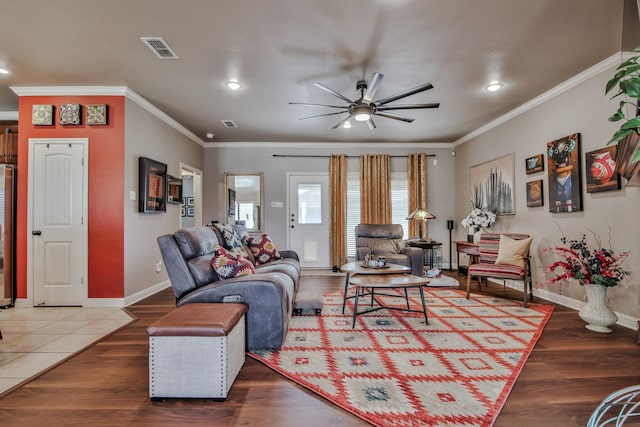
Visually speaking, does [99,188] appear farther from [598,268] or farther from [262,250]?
[598,268]

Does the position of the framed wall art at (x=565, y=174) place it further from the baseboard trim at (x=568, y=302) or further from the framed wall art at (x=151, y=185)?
the framed wall art at (x=151, y=185)

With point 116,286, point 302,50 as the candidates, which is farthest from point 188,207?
point 302,50

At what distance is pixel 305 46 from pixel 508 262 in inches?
136

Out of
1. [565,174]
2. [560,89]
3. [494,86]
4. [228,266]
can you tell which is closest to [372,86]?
[494,86]

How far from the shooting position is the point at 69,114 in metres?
3.71

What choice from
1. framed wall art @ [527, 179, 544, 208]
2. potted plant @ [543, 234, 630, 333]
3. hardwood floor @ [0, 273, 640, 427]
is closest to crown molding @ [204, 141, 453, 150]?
framed wall art @ [527, 179, 544, 208]

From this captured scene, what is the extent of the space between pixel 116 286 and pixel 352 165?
4.47 meters

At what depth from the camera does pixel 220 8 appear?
7.63 ft

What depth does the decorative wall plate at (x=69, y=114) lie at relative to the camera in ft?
12.2

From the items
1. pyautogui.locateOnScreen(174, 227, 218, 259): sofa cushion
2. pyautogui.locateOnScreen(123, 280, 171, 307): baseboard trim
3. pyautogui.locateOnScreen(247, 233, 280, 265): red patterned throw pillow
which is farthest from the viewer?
pyautogui.locateOnScreen(247, 233, 280, 265): red patterned throw pillow

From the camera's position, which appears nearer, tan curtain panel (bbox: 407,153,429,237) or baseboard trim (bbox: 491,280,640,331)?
baseboard trim (bbox: 491,280,640,331)

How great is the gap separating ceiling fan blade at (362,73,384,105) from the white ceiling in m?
0.29

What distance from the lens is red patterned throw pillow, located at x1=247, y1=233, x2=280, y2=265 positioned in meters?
4.01

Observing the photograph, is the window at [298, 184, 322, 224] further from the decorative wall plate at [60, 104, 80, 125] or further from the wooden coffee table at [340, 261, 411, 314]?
the decorative wall plate at [60, 104, 80, 125]
